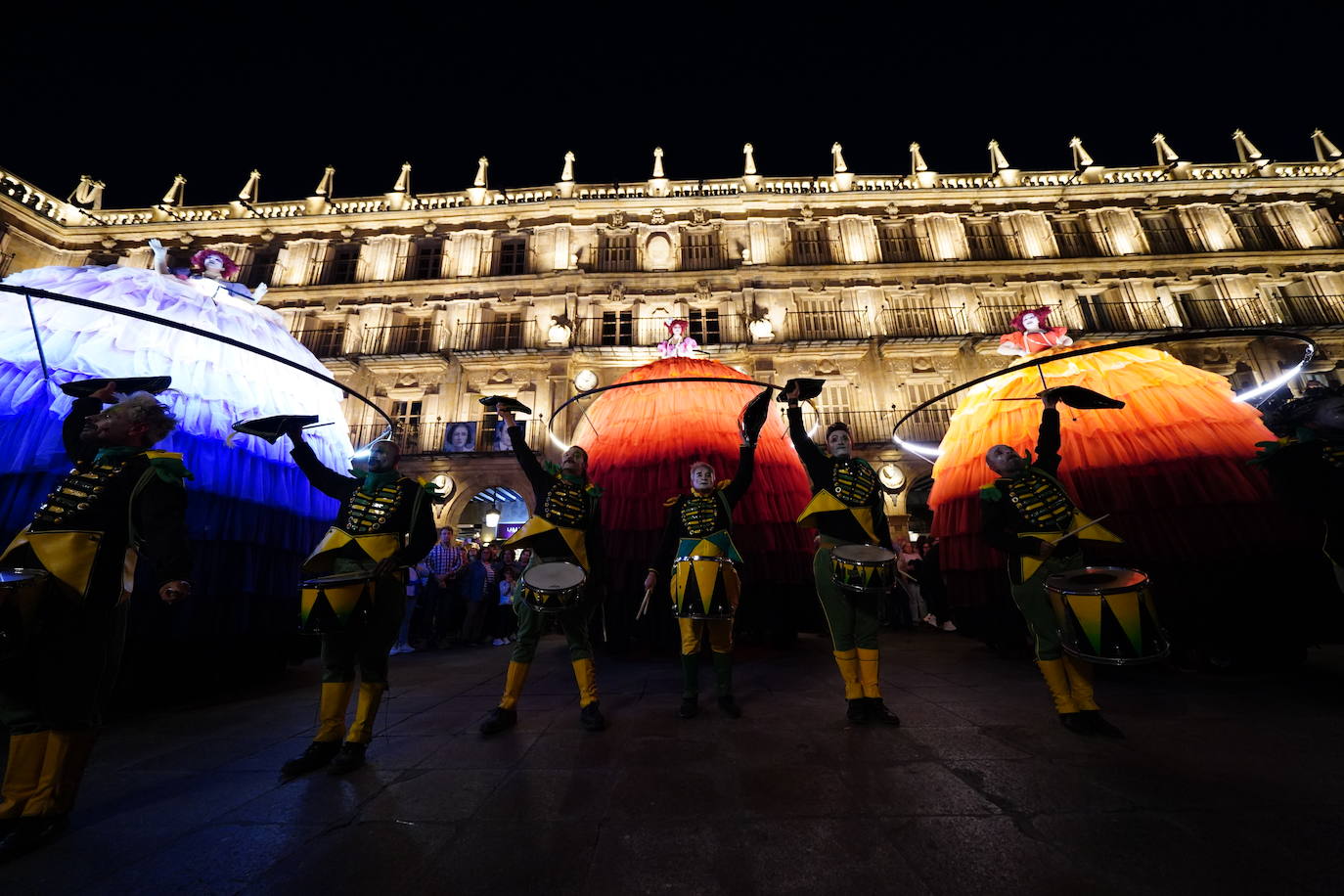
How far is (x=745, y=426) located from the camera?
4250 millimetres

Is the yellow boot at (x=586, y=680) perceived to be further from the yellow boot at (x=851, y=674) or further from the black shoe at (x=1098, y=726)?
the black shoe at (x=1098, y=726)

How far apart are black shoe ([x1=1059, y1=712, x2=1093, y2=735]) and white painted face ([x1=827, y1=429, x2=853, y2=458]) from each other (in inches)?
87.6

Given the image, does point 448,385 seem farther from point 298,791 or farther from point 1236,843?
point 1236,843

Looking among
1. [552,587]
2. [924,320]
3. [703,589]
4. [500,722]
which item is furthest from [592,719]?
[924,320]

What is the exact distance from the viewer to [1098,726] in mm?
2971

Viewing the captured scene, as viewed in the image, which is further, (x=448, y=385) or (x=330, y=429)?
(x=448, y=385)

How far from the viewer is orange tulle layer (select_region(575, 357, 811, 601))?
5.62 m

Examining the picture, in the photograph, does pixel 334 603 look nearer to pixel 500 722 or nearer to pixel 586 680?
pixel 500 722

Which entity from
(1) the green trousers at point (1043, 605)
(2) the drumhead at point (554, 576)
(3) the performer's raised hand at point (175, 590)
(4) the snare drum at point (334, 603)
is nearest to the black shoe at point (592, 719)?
(2) the drumhead at point (554, 576)

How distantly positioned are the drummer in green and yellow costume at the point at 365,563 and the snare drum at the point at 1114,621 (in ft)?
13.5

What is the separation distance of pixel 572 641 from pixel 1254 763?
12.6 feet

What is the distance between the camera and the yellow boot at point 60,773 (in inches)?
82.5

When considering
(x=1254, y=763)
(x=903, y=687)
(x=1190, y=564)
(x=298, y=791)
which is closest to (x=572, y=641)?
(x=298, y=791)

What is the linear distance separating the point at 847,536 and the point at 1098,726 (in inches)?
71.1
